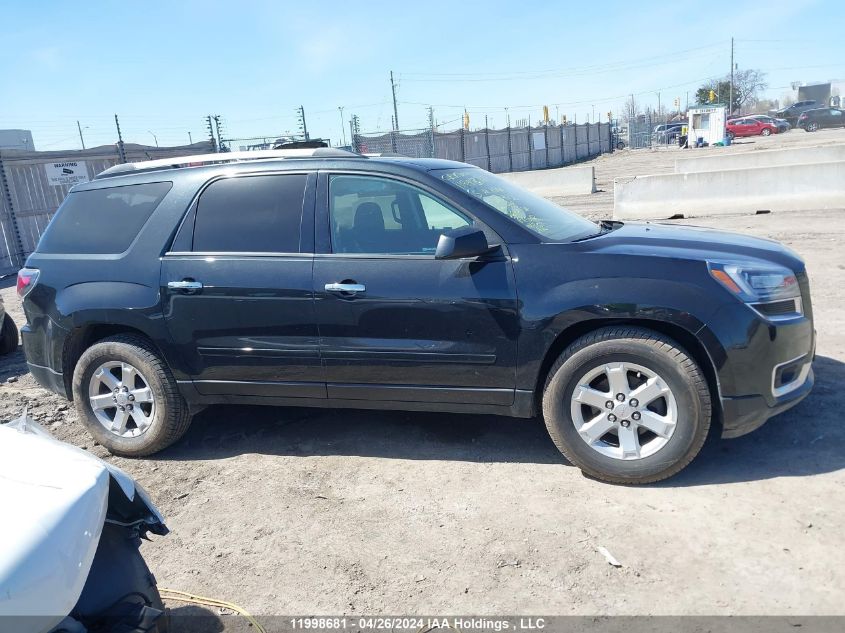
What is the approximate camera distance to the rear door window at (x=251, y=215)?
4371 mm

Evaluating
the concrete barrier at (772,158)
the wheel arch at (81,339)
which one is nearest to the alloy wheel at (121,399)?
the wheel arch at (81,339)

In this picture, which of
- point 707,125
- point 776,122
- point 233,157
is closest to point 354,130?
point 233,157

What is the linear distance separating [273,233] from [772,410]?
312 cm

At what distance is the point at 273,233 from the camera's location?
4383 millimetres

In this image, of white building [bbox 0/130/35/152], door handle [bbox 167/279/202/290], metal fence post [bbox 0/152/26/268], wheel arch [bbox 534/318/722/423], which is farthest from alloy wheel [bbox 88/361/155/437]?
white building [bbox 0/130/35/152]

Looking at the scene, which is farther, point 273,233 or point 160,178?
point 160,178

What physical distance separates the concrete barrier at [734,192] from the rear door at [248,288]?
35.8 ft

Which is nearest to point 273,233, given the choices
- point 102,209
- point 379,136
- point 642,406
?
point 102,209

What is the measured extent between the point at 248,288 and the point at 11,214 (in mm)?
13073

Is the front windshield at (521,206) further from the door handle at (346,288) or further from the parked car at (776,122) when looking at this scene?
the parked car at (776,122)

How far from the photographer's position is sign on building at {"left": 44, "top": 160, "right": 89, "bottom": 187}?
1548cm

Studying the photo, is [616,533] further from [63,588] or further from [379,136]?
[379,136]

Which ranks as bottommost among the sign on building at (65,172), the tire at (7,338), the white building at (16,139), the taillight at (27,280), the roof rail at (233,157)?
the tire at (7,338)

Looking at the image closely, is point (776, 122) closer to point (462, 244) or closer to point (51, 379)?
point (462, 244)
